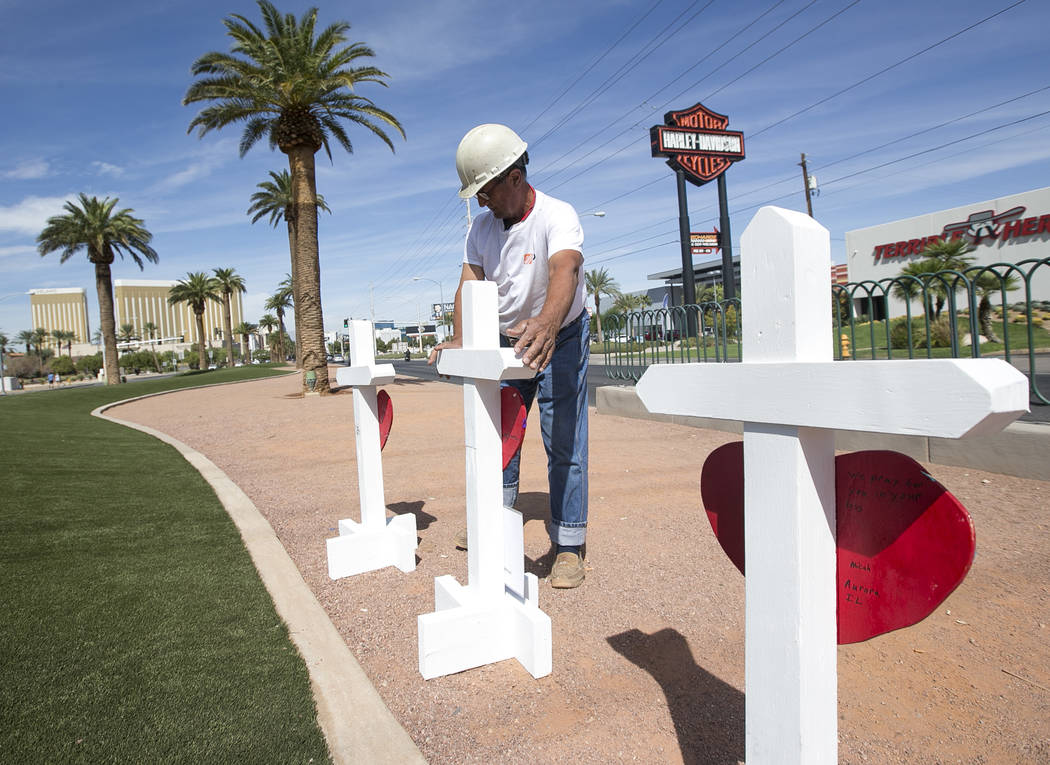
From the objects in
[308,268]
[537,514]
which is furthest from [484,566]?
[308,268]

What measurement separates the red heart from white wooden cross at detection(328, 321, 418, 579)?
2.42 m

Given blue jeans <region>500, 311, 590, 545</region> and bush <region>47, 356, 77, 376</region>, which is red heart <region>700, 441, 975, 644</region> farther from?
bush <region>47, 356, 77, 376</region>

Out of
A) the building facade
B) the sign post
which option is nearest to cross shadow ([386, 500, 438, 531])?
the sign post

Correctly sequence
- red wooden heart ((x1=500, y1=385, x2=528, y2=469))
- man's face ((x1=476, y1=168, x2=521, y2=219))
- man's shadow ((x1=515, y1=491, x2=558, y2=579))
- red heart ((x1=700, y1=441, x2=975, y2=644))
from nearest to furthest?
1. red heart ((x1=700, y1=441, x2=975, y2=644))
2. red wooden heart ((x1=500, y1=385, x2=528, y2=469))
3. man's face ((x1=476, y1=168, x2=521, y2=219))
4. man's shadow ((x1=515, y1=491, x2=558, y2=579))

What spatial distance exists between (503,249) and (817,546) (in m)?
1.97

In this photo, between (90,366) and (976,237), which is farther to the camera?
(90,366)

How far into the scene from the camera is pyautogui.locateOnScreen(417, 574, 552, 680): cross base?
2264 mm

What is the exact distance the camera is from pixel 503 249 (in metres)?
2.82

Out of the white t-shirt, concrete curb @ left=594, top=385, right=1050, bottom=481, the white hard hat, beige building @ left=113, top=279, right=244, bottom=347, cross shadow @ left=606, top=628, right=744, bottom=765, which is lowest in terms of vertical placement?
cross shadow @ left=606, top=628, right=744, bottom=765

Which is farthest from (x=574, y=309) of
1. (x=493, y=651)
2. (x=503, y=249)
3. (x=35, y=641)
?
(x=35, y=641)

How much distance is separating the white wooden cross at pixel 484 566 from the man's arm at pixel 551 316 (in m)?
0.08

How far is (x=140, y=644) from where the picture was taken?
2395 mm

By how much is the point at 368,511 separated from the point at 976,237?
37.6m

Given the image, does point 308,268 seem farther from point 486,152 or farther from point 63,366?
point 63,366
